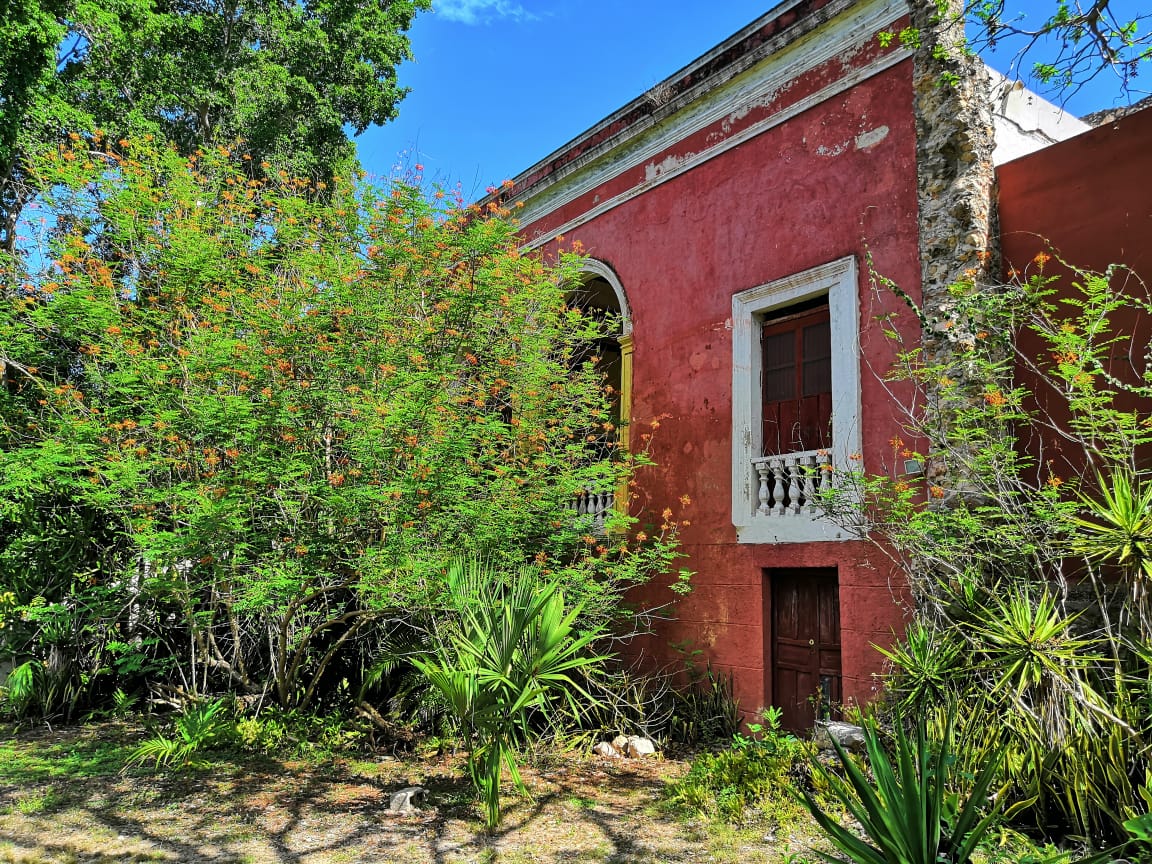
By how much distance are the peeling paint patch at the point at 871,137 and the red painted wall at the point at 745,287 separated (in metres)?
0.02

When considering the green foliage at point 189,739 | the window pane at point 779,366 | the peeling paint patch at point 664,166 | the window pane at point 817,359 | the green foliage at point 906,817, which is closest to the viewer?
the green foliage at point 906,817

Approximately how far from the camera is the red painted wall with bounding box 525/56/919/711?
20.9ft

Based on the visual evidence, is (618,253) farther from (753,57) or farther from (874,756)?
(874,756)

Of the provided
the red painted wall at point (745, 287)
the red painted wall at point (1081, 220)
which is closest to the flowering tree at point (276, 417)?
the red painted wall at point (745, 287)

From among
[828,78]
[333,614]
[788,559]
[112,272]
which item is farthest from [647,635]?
[112,272]

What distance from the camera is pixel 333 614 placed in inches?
269

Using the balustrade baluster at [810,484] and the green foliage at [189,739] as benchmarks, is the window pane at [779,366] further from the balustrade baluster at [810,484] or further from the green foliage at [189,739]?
the green foliage at [189,739]

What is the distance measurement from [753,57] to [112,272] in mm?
6734

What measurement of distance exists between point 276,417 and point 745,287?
474 cm

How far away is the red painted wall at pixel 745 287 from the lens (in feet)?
20.9

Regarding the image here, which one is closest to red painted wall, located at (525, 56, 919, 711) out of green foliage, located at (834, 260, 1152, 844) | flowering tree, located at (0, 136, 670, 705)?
green foliage, located at (834, 260, 1152, 844)

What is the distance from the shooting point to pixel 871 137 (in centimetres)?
677

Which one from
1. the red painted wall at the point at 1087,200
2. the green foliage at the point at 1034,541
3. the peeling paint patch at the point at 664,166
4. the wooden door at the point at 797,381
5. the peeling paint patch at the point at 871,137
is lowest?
the green foliage at the point at 1034,541

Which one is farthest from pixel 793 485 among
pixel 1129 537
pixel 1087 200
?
pixel 1087 200
